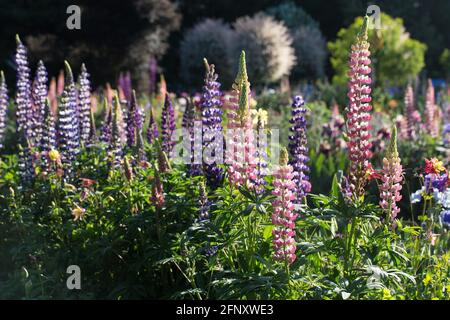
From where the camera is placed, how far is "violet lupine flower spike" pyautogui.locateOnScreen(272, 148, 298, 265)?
145 inches

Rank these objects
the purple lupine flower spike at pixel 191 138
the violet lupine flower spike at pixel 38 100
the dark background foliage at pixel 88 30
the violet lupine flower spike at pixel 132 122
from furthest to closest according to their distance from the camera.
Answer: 1. the dark background foliage at pixel 88 30
2. the violet lupine flower spike at pixel 38 100
3. the violet lupine flower spike at pixel 132 122
4. the purple lupine flower spike at pixel 191 138

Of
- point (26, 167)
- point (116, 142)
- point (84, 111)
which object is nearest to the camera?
point (116, 142)

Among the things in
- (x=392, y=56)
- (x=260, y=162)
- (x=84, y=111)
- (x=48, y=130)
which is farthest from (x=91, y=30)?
(x=260, y=162)

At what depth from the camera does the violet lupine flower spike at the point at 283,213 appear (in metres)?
3.69

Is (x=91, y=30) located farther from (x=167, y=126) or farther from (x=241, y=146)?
(x=241, y=146)

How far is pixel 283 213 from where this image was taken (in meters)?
3.73

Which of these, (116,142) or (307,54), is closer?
(116,142)

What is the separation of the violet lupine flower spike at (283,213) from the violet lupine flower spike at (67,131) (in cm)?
213

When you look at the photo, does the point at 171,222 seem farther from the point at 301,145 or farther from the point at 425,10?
the point at 425,10

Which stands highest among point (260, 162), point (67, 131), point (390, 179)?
point (67, 131)

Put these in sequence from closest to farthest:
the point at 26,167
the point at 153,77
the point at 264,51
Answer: the point at 26,167
the point at 153,77
the point at 264,51

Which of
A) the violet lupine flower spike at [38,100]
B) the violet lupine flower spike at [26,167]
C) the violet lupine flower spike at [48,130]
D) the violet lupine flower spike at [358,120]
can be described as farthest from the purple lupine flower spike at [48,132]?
the violet lupine flower spike at [358,120]

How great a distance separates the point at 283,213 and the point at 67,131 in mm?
2369

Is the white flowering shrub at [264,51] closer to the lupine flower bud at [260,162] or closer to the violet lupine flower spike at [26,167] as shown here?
the violet lupine flower spike at [26,167]
